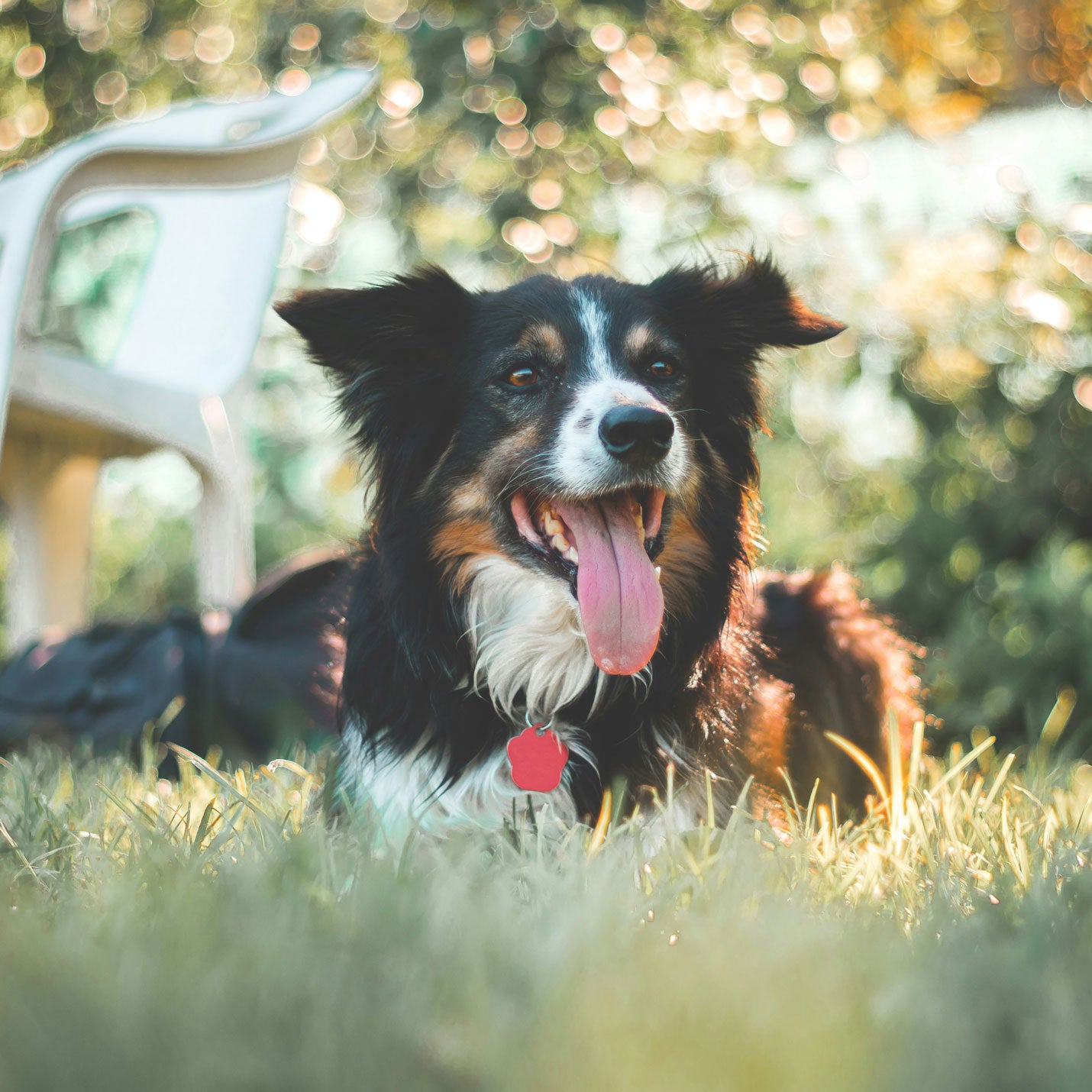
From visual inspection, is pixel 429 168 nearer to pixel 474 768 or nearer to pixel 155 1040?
pixel 474 768

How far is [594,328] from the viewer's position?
2.38m

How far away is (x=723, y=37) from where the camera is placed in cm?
529

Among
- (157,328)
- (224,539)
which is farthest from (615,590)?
(157,328)

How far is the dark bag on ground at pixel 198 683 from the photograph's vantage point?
3.05 m

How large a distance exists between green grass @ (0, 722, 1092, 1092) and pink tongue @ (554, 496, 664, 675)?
0.41 metres

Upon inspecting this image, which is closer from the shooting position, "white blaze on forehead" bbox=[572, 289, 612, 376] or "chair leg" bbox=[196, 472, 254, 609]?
"white blaze on forehead" bbox=[572, 289, 612, 376]

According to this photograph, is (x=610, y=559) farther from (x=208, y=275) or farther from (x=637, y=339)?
(x=208, y=275)

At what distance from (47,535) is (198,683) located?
118cm

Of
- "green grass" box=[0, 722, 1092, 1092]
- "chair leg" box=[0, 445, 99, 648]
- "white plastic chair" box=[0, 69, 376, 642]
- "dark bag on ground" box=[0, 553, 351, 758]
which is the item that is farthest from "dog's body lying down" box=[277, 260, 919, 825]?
"chair leg" box=[0, 445, 99, 648]

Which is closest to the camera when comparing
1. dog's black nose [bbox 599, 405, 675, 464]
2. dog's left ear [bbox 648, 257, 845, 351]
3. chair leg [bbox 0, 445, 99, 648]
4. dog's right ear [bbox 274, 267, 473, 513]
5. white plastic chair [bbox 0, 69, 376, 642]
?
dog's black nose [bbox 599, 405, 675, 464]

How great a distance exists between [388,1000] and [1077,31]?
255 inches

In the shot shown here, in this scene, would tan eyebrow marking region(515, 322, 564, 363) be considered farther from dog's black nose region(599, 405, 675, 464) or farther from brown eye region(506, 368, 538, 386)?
dog's black nose region(599, 405, 675, 464)

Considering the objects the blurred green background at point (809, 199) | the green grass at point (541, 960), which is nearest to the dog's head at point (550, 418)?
the green grass at point (541, 960)

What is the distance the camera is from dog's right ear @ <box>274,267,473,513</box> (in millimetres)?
2338
